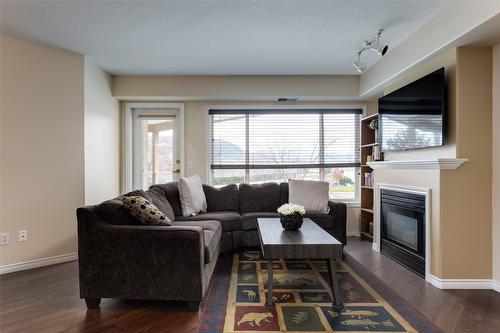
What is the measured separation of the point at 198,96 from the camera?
4.56 m

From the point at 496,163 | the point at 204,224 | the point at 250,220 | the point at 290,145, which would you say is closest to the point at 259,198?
the point at 250,220

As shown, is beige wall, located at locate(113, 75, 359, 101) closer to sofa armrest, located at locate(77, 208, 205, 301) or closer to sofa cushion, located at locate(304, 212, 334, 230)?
sofa cushion, located at locate(304, 212, 334, 230)

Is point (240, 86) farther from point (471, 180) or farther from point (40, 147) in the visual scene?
point (471, 180)

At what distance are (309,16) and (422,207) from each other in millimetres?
2208

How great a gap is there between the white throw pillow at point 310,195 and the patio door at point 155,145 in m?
1.95

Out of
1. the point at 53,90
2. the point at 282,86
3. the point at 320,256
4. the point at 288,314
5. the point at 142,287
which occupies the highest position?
the point at 282,86

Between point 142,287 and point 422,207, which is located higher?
point 422,207

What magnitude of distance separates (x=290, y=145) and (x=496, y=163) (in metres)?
2.76

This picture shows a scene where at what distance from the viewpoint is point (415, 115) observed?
316 cm

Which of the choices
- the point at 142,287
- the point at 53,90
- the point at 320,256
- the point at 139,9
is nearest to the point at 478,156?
the point at 320,256

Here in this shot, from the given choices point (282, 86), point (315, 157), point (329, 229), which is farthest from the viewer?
point (315, 157)

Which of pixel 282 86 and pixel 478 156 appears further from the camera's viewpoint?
pixel 282 86

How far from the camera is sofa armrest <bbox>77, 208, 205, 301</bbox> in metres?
2.22

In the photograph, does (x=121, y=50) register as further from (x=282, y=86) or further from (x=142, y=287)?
(x=142, y=287)
